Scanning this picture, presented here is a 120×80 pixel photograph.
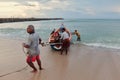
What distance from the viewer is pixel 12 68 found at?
9727 millimetres

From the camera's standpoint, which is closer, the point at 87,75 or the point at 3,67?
the point at 87,75

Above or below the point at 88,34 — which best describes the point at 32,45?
above

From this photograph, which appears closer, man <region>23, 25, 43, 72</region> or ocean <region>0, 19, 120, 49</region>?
man <region>23, 25, 43, 72</region>

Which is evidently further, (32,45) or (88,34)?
(88,34)

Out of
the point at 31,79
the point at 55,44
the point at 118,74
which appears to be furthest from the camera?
the point at 55,44

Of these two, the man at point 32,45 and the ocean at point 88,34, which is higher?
the man at point 32,45

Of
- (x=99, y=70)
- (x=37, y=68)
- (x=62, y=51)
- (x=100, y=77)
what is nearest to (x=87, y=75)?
(x=100, y=77)

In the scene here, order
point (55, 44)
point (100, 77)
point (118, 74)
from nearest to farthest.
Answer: point (100, 77), point (118, 74), point (55, 44)

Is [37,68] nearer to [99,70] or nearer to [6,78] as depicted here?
[6,78]

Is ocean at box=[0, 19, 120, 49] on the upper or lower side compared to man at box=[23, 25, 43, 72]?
lower

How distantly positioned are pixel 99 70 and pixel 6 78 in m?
3.57

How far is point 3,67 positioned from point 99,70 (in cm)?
357

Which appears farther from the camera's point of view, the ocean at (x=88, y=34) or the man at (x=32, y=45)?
the ocean at (x=88, y=34)

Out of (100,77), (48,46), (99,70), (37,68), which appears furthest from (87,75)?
(48,46)
